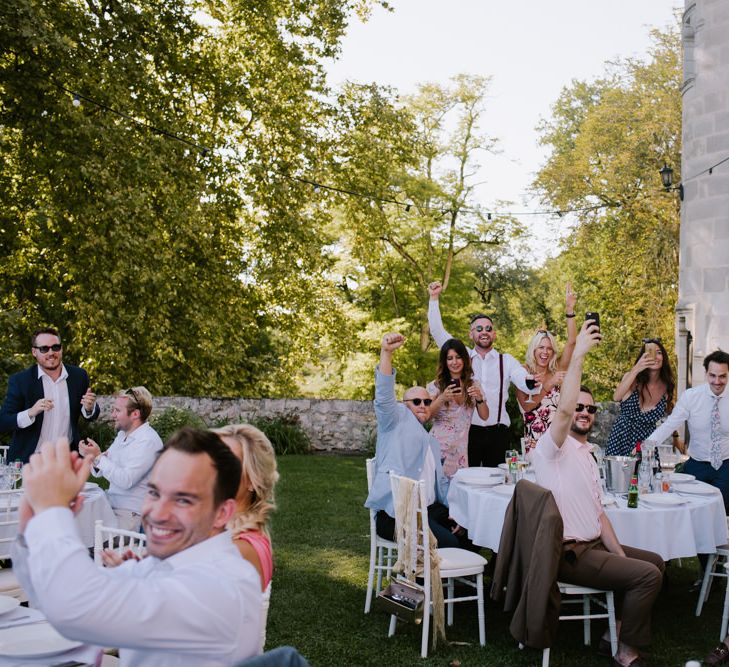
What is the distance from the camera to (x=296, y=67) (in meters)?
15.7

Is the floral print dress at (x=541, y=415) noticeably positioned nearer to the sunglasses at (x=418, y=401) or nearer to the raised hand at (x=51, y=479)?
the sunglasses at (x=418, y=401)

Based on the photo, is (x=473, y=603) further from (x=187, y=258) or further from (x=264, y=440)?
(x=187, y=258)

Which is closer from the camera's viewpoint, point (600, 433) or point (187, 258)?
point (600, 433)

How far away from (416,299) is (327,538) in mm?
19031

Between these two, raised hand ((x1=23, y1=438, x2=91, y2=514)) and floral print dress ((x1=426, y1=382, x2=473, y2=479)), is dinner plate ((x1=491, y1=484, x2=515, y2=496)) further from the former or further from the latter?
raised hand ((x1=23, y1=438, x2=91, y2=514))

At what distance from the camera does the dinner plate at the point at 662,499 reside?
4863 mm

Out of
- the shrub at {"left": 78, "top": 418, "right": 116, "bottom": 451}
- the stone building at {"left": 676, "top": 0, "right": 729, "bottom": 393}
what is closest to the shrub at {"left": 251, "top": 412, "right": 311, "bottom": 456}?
the shrub at {"left": 78, "top": 418, "right": 116, "bottom": 451}

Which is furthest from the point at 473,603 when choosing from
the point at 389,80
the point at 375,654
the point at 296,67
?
the point at 389,80

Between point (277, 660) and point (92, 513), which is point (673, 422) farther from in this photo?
point (277, 660)

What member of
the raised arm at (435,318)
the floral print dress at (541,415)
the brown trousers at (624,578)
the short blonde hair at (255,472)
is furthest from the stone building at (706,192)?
the short blonde hair at (255,472)

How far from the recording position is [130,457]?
15.9 feet

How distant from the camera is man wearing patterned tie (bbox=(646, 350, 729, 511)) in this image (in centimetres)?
→ 596

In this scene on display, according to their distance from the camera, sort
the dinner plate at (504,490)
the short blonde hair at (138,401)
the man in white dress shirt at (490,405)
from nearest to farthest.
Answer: the short blonde hair at (138,401) < the dinner plate at (504,490) < the man in white dress shirt at (490,405)

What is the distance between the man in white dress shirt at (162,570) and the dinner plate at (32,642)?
420 millimetres
